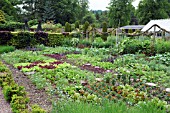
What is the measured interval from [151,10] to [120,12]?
18.1 feet

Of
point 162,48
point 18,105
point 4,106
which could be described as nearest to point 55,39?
point 162,48

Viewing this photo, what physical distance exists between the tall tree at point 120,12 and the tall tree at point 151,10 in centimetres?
222

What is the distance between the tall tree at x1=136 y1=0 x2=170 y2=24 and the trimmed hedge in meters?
29.6

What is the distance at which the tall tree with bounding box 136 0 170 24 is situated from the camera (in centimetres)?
4309

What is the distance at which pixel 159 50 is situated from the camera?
457 inches

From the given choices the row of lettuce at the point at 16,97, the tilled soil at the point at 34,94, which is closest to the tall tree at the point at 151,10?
the tilled soil at the point at 34,94

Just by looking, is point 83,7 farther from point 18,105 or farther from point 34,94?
point 18,105

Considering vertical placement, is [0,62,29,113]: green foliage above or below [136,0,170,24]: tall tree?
below

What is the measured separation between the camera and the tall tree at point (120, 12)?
4616 centimetres

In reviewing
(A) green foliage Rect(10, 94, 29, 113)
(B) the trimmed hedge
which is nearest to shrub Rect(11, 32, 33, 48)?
(B) the trimmed hedge

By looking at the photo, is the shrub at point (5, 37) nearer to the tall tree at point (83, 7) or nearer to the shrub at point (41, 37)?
the shrub at point (41, 37)

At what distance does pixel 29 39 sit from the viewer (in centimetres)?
1587

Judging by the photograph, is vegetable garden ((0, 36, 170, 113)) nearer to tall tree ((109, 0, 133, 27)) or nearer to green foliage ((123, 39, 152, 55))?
green foliage ((123, 39, 152, 55))

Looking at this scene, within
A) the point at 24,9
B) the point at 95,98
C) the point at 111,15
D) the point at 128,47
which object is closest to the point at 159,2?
the point at 111,15
